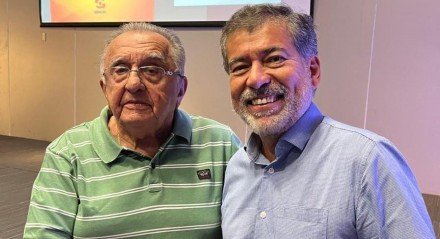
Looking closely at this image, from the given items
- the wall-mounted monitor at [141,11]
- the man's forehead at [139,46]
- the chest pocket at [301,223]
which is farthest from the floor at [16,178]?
the chest pocket at [301,223]

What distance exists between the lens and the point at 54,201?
1.38 m

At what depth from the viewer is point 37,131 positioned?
6395 millimetres

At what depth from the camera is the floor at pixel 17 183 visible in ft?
10.5

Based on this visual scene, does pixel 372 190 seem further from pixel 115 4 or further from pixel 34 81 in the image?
pixel 34 81

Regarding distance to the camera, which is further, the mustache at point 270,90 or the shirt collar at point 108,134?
the shirt collar at point 108,134

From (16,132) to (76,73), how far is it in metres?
1.61

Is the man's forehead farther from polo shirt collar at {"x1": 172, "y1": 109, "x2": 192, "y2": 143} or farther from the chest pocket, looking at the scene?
the chest pocket

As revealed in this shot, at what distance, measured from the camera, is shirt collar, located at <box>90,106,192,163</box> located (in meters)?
1.48

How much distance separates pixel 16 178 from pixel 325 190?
412 centimetres

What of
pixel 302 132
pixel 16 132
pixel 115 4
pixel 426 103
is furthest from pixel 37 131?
pixel 302 132

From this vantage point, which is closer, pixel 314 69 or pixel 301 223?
pixel 301 223

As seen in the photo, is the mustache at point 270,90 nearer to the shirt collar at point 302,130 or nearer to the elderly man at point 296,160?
the elderly man at point 296,160

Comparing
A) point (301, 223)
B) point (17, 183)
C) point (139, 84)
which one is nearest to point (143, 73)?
point (139, 84)

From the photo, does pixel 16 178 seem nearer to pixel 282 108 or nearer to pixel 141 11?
pixel 141 11
